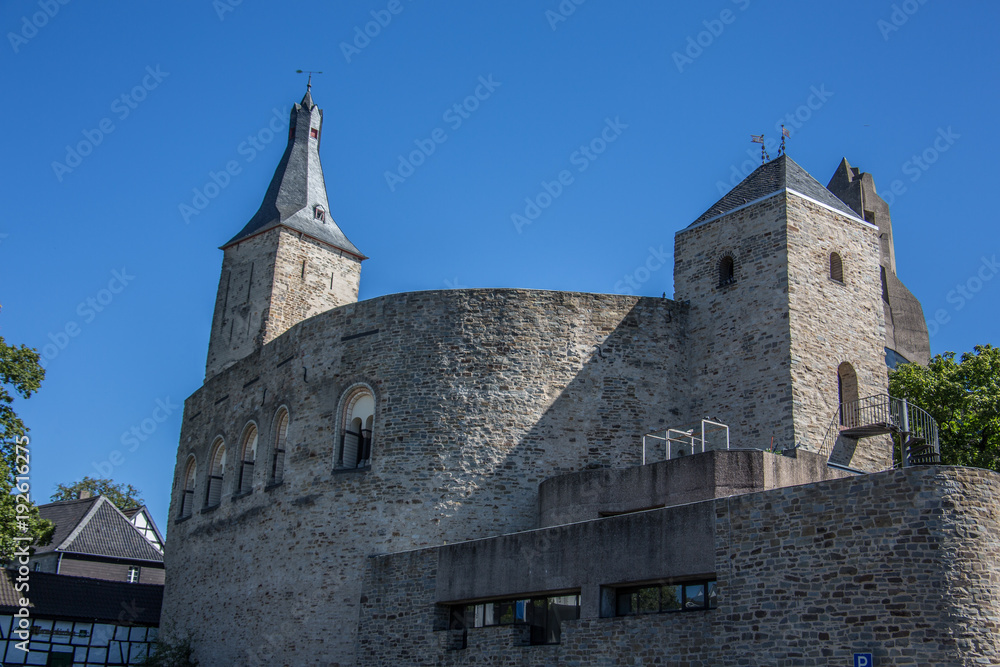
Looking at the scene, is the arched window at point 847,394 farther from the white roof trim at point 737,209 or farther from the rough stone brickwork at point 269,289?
the rough stone brickwork at point 269,289

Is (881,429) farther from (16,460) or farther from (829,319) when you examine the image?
(16,460)

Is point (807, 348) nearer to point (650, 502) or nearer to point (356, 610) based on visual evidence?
point (650, 502)

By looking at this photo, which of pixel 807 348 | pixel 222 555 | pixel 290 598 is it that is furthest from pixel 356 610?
pixel 807 348

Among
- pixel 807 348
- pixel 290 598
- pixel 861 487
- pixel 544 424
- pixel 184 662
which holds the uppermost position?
pixel 807 348

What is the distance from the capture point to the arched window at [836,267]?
22697 millimetres

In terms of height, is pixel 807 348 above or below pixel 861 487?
above

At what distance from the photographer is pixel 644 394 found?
74.5 feet

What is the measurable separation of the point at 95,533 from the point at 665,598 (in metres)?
31.0

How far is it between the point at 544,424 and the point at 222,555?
9.91m

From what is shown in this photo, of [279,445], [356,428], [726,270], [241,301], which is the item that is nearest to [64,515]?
[241,301]

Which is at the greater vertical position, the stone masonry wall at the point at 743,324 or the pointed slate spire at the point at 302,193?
the pointed slate spire at the point at 302,193

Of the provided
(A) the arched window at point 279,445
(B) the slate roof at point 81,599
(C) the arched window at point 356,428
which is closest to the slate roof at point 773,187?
(C) the arched window at point 356,428

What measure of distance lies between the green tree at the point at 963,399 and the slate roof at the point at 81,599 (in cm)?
2237

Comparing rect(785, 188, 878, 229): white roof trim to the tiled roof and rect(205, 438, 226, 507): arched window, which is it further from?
the tiled roof
